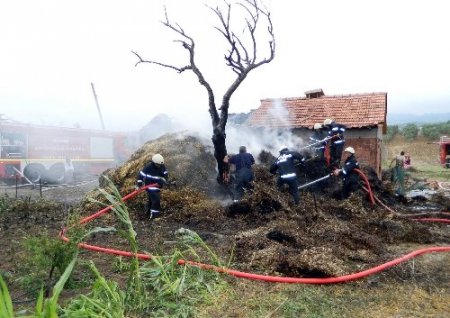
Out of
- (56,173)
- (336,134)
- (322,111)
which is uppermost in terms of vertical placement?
(322,111)

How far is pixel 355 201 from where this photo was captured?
10.1 meters

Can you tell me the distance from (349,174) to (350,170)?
0.17 metres

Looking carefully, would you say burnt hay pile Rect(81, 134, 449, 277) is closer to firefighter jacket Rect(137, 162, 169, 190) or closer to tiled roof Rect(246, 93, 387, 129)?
firefighter jacket Rect(137, 162, 169, 190)

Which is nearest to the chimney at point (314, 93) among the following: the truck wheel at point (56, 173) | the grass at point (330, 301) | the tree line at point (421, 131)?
the truck wheel at point (56, 173)

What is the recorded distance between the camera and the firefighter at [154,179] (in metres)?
9.26

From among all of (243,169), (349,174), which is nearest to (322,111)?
(349,174)

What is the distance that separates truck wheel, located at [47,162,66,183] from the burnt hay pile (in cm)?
807

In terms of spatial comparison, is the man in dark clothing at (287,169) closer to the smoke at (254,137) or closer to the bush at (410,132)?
the smoke at (254,137)

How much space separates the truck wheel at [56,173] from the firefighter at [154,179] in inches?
438

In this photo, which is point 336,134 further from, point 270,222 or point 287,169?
point 270,222

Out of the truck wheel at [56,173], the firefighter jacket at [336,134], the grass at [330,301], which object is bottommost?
the truck wheel at [56,173]

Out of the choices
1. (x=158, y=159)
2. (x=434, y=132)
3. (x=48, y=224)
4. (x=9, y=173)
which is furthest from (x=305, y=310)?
(x=434, y=132)

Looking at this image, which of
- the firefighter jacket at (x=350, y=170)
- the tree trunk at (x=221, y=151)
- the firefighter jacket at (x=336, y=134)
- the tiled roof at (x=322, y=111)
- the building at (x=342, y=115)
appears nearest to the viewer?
the tree trunk at (x=221, y=151)

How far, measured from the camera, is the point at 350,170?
11.0 meters
